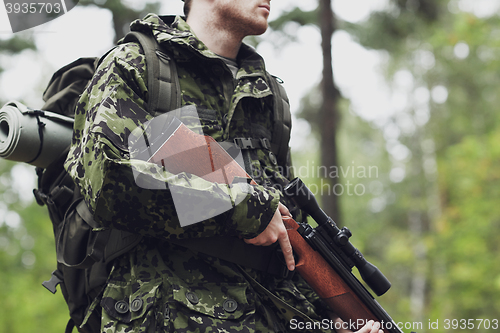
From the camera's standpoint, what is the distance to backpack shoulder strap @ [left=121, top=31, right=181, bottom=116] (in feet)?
6.42

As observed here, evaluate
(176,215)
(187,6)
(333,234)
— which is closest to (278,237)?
(333,234)

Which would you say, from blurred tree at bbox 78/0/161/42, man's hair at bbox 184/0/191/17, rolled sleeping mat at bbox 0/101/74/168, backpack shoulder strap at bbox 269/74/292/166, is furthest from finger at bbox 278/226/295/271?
blurred tree at bbox 78/0/161/42

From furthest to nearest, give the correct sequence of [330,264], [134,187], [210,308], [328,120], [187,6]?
1. [328,120]
2. [187,6]
3. [330,264]
4. [210,308]
5. [134,187]

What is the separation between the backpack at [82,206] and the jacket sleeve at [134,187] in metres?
0.15

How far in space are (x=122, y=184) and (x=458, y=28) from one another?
49.3 feet

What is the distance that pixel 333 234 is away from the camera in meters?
2.29

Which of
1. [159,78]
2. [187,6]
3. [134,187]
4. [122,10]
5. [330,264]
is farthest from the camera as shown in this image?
[122,10]

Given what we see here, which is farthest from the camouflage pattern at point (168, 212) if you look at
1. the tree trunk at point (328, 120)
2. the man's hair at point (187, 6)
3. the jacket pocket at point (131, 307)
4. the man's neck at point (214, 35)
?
the tree trunk at point (328, 120)

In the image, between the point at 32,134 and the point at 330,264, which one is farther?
the point at 330,264

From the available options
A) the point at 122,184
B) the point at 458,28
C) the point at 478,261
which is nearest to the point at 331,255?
the point at 122,184

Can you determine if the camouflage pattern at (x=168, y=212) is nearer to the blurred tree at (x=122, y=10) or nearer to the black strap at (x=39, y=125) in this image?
the black strap at (x=39, y=125)

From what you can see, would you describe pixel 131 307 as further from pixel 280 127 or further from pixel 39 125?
pixel 280 127

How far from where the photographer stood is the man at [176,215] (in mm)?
1692

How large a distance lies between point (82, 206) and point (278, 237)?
97cm
